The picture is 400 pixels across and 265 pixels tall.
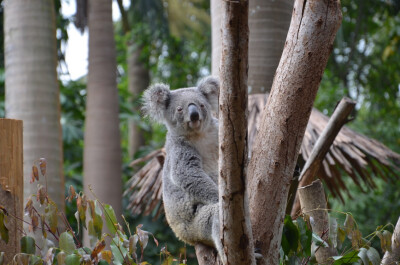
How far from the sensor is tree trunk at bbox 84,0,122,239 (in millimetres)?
5523

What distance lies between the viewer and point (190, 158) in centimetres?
303

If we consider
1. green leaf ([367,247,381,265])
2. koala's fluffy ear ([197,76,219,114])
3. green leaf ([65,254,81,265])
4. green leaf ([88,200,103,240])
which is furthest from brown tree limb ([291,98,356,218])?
green leaf ([65,254,81,265])

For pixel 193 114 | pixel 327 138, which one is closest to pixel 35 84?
pixel 193 114

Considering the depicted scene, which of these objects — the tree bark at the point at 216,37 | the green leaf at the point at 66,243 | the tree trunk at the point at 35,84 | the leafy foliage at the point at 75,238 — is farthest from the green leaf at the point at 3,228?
the tree trunk at the point at 35,84

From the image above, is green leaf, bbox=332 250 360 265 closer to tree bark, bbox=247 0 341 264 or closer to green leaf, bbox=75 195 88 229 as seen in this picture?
tree bark, bbox=247 0 341 264

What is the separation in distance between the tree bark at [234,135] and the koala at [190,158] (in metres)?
0.58

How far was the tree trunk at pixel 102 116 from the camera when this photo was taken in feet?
18.1

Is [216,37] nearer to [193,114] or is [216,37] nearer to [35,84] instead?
[193,114]

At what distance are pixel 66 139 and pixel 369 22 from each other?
7249mm

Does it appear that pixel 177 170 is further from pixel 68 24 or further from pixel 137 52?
pixel 137 52

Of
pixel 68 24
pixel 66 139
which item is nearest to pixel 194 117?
pixel 66 139

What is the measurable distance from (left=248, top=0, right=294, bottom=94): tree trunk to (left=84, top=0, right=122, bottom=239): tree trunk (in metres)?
2.06

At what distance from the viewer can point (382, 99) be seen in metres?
9.93

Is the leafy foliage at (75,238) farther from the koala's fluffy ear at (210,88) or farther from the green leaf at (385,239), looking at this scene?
the koala's fluffy ear at (210,88)
